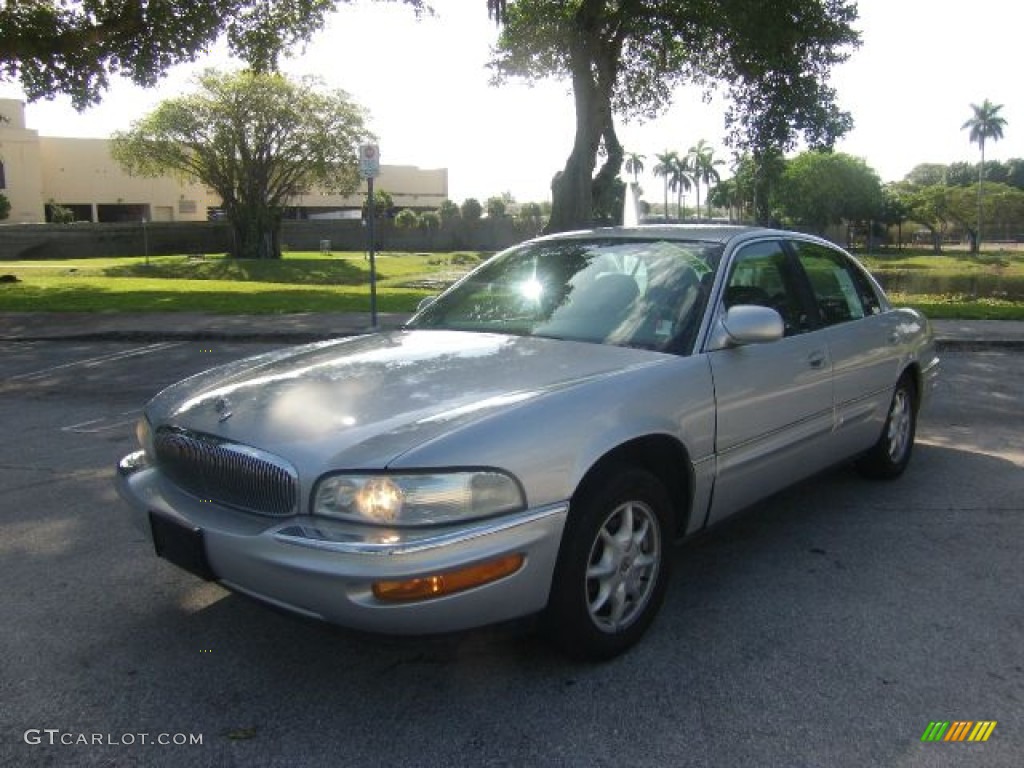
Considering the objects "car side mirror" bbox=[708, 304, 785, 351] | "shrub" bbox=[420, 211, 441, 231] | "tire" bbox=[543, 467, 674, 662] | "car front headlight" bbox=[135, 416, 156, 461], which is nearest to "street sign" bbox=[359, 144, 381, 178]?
"car front headlight" bbox=[135, 416, 156, 461]

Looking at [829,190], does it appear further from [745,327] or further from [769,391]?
[745,327]

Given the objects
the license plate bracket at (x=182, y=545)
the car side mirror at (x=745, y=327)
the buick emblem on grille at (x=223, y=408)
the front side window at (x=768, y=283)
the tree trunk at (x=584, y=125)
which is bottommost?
the license plate bracket at (x=182, y=545)

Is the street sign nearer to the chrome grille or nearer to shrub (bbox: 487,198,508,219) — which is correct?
the chrome grille

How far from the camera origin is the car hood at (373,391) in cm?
274

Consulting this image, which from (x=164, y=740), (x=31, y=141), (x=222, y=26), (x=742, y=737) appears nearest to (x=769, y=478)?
(x=742, y=737)

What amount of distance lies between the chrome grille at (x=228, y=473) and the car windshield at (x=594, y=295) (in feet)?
4.81

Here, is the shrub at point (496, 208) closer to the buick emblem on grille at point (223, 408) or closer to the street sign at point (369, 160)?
the street sign at point (369, 160)

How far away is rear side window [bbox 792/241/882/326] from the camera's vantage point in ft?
15.1

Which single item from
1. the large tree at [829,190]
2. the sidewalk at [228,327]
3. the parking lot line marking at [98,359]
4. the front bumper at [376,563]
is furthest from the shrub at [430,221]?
the front bumper at [376,563]

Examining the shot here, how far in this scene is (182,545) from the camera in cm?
295

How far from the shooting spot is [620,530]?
311 centimetres

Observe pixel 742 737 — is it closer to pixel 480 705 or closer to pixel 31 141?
pixel 480 705

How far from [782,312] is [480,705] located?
2456 millimetres

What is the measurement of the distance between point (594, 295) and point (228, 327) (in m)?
10.5
